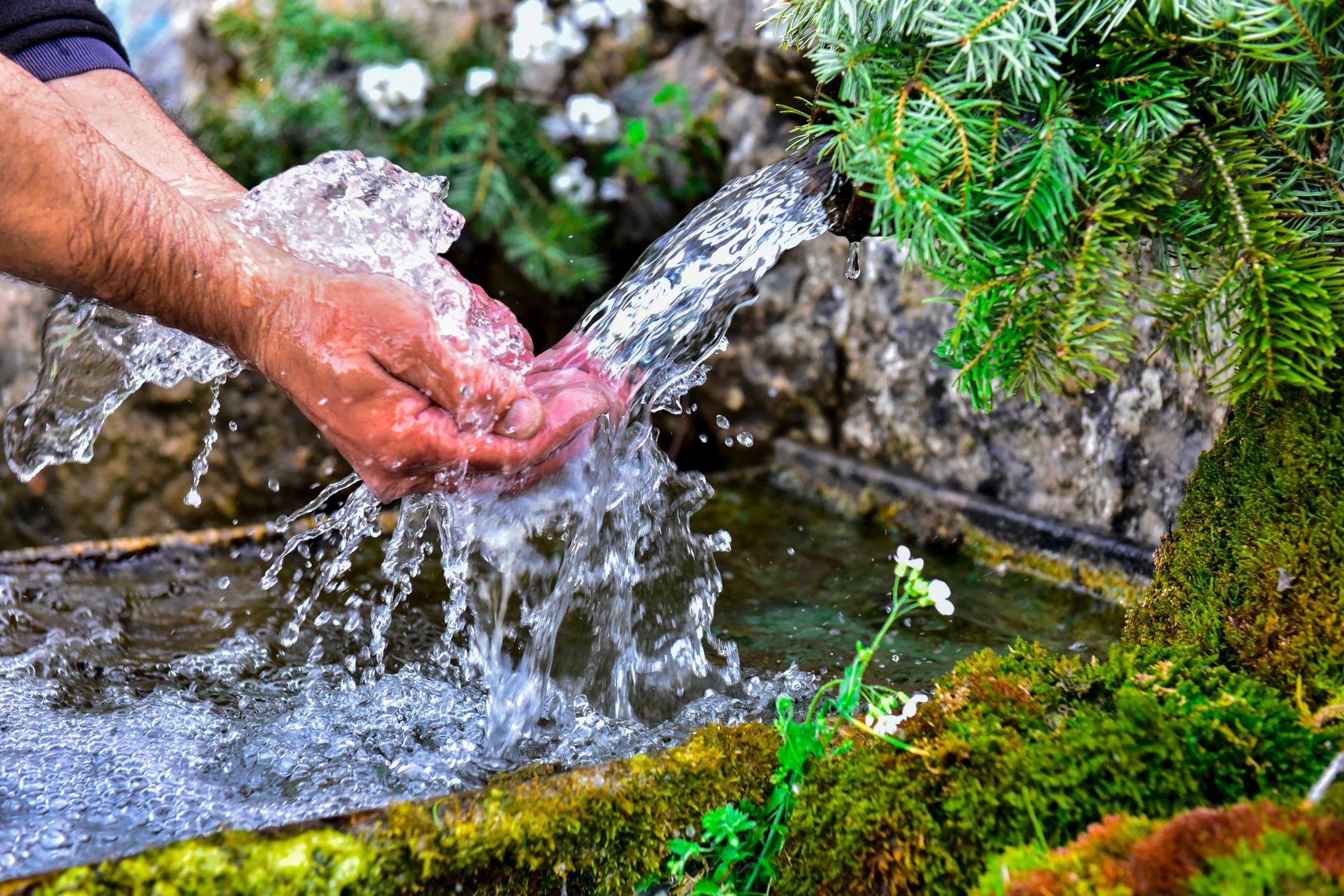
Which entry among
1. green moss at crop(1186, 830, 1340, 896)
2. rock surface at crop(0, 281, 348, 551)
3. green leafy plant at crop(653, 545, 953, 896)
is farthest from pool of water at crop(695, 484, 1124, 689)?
rock surface at crop(0, 281, 348, 551)

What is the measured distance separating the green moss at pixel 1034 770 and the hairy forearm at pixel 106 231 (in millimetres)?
1150

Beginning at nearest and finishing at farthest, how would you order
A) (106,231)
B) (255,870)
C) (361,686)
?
1. (255,870)
2. (106,231)
3. (361,686)

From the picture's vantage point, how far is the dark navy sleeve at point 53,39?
6.81ft

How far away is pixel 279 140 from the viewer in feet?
11.8

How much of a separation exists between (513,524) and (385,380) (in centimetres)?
53

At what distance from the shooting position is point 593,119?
3516 millimetres

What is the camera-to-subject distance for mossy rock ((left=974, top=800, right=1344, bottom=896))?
75cm

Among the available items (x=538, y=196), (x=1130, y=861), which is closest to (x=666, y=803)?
(x=1130, y=861)

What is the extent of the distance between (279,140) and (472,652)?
8.35 feet

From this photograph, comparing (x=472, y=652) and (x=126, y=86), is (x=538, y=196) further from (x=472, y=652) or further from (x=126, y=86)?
(x=472, y=652)

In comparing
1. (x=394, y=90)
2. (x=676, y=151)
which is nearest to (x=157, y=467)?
(x=394, y=90)

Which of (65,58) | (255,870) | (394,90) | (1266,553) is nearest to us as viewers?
(255,870)

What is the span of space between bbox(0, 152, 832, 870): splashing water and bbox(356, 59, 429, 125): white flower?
5.83 ft

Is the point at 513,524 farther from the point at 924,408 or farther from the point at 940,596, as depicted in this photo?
the point at 924,408
